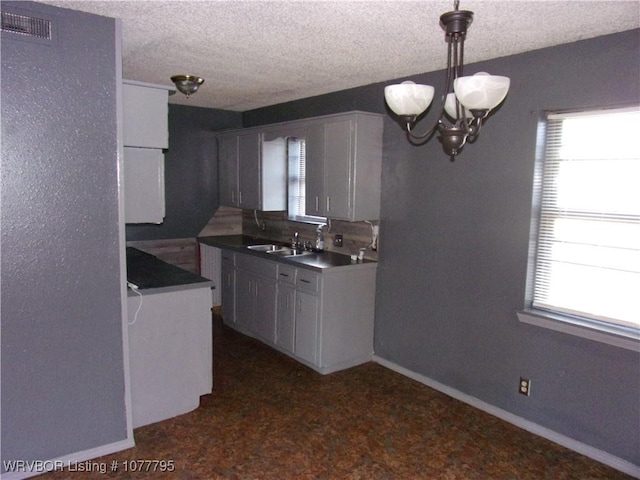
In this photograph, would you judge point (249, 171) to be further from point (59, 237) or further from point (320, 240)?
point (59, 237)

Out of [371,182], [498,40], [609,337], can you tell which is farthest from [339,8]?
[609,337]

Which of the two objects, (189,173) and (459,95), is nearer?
(459,95)

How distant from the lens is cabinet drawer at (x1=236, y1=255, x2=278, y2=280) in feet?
14.2

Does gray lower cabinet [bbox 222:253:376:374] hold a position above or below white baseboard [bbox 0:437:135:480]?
above

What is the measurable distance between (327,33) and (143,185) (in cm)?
143

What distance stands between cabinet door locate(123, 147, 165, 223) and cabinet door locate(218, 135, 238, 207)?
2.35 metres

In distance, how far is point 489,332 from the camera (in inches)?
130

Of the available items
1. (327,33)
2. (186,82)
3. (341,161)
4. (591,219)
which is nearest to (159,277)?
(186,82)

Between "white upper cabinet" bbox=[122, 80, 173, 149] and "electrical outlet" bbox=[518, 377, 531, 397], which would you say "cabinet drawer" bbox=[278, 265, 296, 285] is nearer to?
"white upper cabinet" bbox=[122, 80, 173, 149]

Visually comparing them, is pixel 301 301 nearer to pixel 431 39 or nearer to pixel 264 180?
pixel 264 180

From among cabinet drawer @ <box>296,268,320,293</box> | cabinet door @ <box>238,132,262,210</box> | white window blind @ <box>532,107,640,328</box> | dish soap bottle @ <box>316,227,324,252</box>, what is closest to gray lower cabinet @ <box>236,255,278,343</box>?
cabinet drawer @ <box>296,268,320,293</box>

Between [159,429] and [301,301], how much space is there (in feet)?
4.88

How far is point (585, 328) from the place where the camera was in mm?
2758

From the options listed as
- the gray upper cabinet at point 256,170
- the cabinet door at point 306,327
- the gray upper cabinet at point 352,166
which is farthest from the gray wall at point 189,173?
the cabinet door at point 306,327
